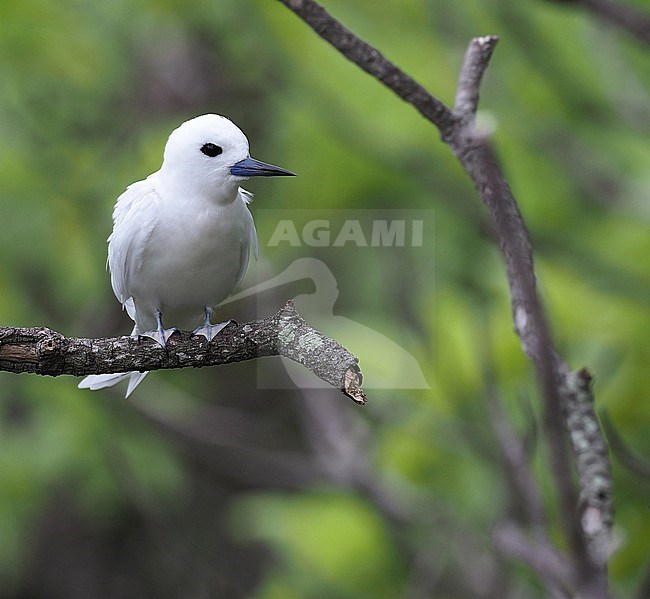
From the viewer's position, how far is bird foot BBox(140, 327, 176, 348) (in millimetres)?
1723

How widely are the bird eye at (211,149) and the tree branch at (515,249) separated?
0.40 metres

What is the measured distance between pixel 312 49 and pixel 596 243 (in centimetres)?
183

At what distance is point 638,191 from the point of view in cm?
479

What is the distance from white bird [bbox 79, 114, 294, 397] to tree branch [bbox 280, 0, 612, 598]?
398mm

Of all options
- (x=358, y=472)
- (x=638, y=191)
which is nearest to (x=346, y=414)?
(x=358, y=472)

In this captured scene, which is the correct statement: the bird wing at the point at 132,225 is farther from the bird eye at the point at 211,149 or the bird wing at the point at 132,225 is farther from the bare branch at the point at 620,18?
the bare branch at the point at 620,18

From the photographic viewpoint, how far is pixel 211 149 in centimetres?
184

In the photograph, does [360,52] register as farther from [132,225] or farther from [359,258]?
[359,258]

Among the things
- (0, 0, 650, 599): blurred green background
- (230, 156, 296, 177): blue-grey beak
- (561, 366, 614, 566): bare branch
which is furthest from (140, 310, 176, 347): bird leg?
(0, 0, 650, 599): blurred green background

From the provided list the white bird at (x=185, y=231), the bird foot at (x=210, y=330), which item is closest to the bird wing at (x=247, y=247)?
the white bird at (x=185, y=231)

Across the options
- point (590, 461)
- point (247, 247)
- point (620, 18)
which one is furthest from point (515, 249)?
point (620, 18)

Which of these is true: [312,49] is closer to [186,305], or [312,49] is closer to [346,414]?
[346,414]

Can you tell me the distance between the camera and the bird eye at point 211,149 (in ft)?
6.00

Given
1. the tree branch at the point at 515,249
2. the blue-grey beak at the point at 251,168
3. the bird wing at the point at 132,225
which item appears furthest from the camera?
the bird wing at the point at 132,225
